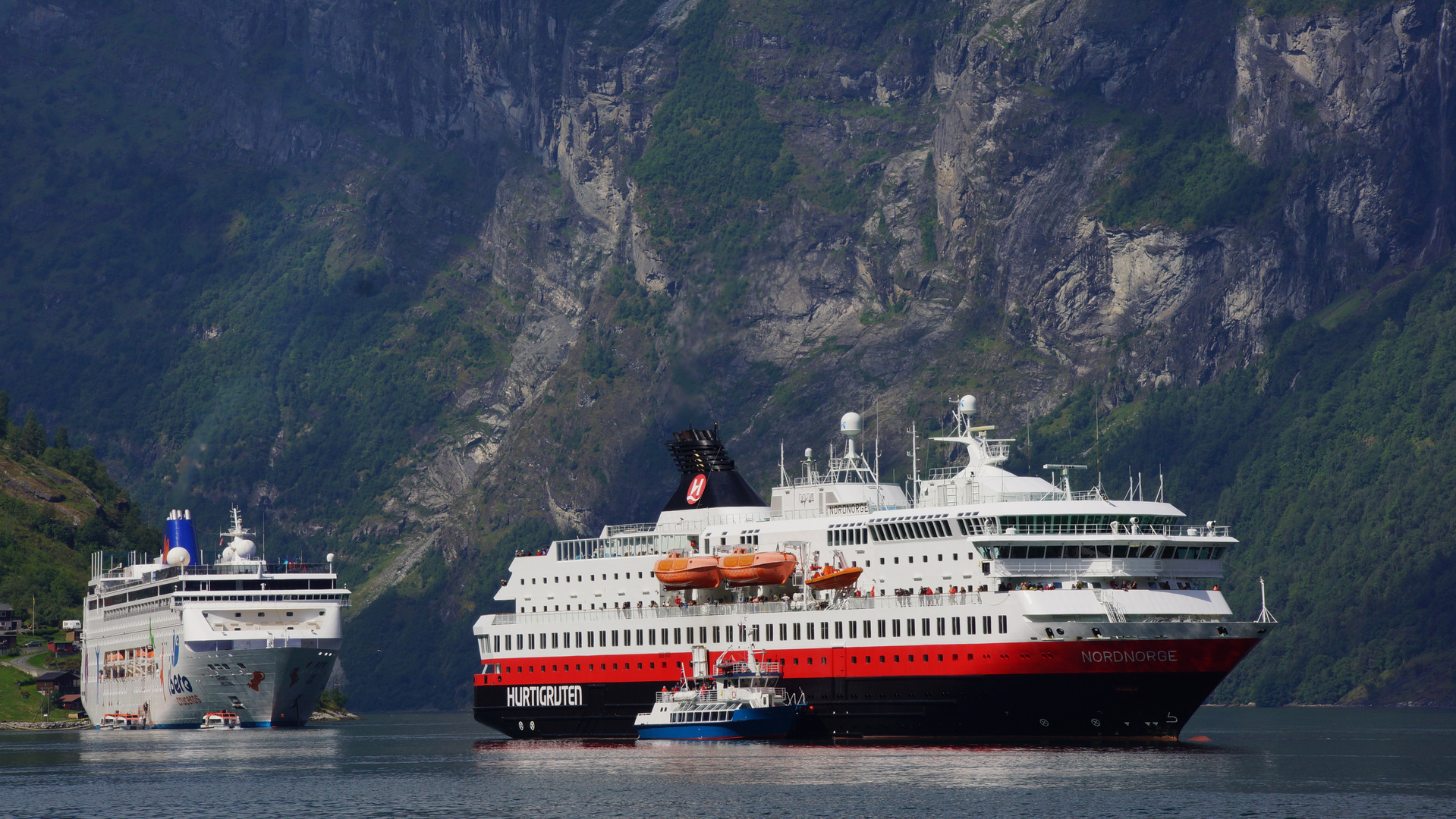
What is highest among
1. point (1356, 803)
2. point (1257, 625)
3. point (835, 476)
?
point (835, 476)

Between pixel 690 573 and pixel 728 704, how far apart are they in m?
6.65

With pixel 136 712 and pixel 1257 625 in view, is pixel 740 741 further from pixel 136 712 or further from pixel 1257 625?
pixel 136 712

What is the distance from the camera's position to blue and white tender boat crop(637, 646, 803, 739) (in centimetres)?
9362

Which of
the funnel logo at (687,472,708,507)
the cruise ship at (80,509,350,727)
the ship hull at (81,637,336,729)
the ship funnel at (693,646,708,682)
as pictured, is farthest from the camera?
the cruise ship at (80,509,350,727)

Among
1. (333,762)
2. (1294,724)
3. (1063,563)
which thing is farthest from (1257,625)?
(1294,724)

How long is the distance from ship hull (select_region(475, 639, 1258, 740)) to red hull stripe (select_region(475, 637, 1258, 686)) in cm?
6

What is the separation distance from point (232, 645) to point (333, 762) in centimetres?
3504

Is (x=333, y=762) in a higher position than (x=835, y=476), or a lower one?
lower

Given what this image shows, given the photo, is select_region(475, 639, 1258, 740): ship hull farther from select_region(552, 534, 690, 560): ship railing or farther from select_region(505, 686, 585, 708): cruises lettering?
select_region(505, 686, 585, 708): cruises lettering

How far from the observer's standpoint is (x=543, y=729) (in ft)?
340

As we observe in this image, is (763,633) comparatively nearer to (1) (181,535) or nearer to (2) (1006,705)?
(2) (1006,705)

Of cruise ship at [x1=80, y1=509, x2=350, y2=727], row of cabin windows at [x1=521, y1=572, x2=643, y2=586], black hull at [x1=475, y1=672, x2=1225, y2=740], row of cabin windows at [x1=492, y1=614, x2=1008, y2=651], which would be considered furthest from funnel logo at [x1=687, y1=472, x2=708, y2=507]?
cruise ship at [x1=80, y1=509, x2=350, y2=727]

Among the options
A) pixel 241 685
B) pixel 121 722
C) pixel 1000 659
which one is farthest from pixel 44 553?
pixel 1000 659

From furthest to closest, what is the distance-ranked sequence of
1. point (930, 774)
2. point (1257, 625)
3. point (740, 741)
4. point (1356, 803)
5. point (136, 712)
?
point (136, 712) → point (740, 741) → point (1257, 625) → point (930, 774) → point (1356, 803)
